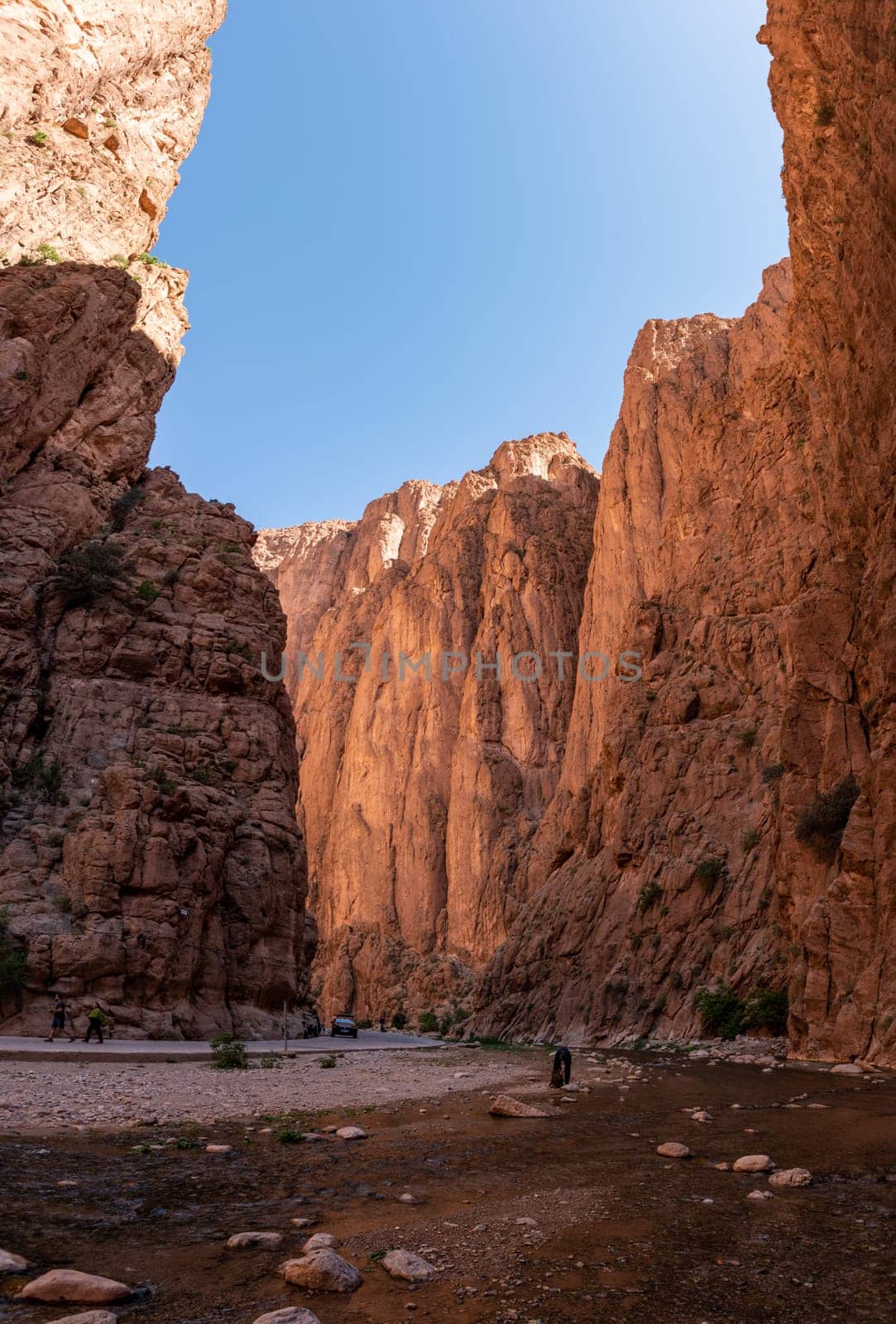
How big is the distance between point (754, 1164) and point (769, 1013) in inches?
911

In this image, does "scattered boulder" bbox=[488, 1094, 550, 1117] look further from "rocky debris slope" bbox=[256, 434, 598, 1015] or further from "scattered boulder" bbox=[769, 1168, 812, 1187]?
"rocky debris slope" bbox=[256, 434, 598, 1015]

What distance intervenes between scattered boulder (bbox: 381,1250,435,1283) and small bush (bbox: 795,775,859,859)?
2092cm

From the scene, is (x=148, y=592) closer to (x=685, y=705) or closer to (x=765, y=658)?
(x=685, y=705)

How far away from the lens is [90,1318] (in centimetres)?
430

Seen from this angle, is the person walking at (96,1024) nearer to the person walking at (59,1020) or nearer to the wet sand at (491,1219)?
the person walking at (59,1020)

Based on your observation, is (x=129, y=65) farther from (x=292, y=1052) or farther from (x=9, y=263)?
(x=292, y=1052)

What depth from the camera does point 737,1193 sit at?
24.1 ft

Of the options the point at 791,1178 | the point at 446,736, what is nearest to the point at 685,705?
the point at 791,1178

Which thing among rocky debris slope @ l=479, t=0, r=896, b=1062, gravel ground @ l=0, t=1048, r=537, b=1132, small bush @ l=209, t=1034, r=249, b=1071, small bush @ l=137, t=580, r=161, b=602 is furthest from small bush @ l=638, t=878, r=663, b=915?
small bush @ l=137, t=580, r=161, b=602

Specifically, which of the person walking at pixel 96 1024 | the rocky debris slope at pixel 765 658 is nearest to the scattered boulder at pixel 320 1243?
the rocky debris slope at pixel 765 658

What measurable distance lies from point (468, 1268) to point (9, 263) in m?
40.8

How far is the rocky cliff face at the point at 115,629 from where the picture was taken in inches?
1048

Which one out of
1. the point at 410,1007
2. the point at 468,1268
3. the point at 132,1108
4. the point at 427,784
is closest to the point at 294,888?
the point at 132,1108

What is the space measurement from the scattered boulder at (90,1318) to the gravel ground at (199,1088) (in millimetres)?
6452
